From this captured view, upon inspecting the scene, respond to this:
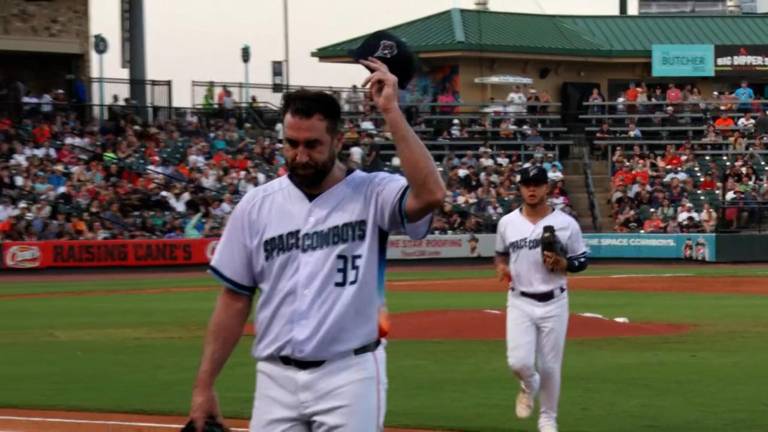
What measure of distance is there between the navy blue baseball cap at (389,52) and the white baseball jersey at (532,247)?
5.37 metres

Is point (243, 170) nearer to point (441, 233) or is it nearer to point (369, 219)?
point (441, 233)

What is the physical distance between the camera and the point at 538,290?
10.3 meters

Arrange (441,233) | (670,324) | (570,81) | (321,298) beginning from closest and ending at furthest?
1. (321,298)
2. (670,324)
3. (441,233)
4. (570,81)

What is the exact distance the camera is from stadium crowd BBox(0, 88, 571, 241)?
105 feet

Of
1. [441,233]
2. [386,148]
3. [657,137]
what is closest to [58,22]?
[386,148]

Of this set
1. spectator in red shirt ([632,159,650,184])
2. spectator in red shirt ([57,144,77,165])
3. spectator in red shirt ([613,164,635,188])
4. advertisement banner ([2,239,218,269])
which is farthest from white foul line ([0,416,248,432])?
spectator in red shirt ([613,164,635,188])

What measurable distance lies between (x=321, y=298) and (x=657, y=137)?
38.6 meters

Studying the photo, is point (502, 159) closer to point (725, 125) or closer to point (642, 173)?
point (642, 173)

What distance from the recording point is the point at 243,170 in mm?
36719

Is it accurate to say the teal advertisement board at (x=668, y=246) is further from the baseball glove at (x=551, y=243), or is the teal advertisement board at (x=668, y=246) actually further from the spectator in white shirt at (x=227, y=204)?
the baseball glove at (x=551, y=243)

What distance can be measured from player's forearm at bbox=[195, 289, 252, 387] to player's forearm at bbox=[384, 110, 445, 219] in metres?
0.91

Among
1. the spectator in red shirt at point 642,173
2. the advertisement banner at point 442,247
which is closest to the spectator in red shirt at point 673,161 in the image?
the spectator in red shirt at point 642,173

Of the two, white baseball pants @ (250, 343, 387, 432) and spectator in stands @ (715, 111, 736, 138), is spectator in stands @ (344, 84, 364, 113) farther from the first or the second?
white baseball pants @ (250, 343, 387, 432)

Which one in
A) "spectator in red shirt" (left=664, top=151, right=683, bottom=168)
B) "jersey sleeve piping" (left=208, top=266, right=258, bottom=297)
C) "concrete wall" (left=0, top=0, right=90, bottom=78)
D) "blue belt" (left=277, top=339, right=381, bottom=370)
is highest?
"concrete wall" (left=0, top=0, right=90, bottom=78)
